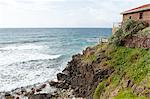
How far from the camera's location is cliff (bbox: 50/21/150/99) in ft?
68.3

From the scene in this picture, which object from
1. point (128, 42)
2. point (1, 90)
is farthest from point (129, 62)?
point (1, 90)

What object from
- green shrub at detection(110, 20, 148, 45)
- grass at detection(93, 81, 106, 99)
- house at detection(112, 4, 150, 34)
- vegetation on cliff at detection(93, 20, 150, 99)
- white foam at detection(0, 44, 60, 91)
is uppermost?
house at detection(112, 4, 150, 34)

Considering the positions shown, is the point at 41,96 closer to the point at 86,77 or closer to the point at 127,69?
the point at 86,77

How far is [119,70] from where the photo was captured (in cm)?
2477

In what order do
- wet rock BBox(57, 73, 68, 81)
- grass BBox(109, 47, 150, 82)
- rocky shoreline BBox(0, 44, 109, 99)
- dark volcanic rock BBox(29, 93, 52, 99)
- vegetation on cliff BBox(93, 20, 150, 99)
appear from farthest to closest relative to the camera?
wet rock BBox(57, 73, 68, 81) → dark volcanic rock BBox(29, 93, 52, 99) → rocky shoreline BBox(0, 44, 109, 99) → grass BBox(109, 47, 150, 82) → vegetation on cliff BBox(93, 20, 150, 99)

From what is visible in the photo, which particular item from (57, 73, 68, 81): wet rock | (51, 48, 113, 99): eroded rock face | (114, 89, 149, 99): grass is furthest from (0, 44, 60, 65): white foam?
(114, 89, 149, 99): grass

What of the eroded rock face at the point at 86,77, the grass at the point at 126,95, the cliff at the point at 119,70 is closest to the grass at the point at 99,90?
the cliff at the point at 119,70

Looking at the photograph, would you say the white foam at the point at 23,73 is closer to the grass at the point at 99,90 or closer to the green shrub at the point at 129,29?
the green shrub at the point at 129,29

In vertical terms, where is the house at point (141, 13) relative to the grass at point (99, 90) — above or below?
above

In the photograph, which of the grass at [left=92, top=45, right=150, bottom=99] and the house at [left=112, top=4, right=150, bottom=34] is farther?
the house at [left=112, top=4, right=150, bottom=34]

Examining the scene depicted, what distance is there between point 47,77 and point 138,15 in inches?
608

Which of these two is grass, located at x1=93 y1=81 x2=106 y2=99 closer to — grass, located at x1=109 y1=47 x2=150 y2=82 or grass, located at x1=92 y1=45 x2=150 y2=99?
grass, located at x1=92 y1=45 x2=150 y2=99

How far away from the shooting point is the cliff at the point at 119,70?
68.3ft

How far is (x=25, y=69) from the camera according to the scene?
44.2m
